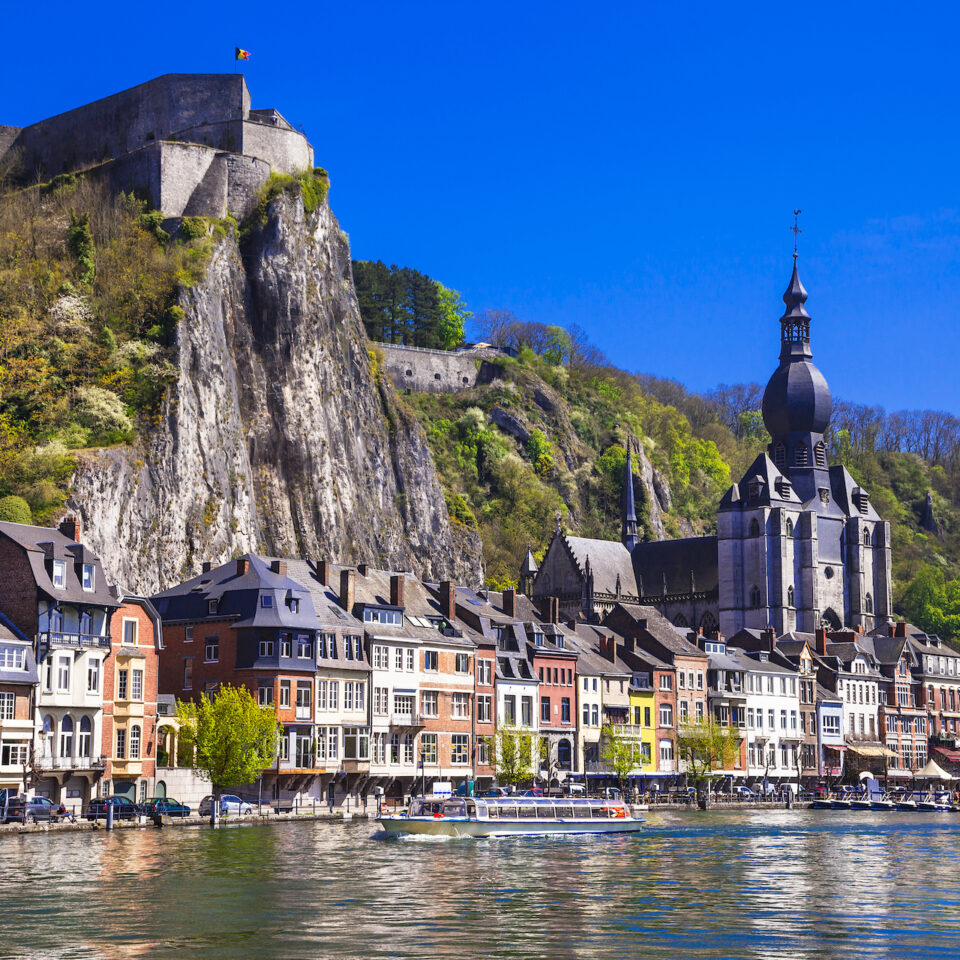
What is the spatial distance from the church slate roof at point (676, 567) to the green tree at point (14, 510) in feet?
242

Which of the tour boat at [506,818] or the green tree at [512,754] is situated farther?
the green tree at [512,754]

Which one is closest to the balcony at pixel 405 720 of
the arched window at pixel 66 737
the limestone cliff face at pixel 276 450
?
the limestone cliff face at pixel 276 450

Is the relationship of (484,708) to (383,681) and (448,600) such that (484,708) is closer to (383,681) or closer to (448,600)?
(448,600)

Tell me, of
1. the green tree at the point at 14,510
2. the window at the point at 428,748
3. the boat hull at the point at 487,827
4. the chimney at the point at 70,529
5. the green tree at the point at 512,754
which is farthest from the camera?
the green tree at the point at 512,754

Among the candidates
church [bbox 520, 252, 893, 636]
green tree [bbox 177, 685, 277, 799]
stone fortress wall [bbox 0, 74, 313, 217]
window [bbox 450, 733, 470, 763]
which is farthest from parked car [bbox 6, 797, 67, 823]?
church [bbox 520, 252, 893, 636]

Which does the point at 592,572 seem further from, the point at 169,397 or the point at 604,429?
the point at 169,397

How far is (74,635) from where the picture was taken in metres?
69.9

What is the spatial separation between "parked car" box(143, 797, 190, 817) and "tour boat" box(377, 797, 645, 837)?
8.31 meters

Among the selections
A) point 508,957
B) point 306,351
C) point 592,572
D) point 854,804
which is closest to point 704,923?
point 508,957

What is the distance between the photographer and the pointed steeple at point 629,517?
157625 mm

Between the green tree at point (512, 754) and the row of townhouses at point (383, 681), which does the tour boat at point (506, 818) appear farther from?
the green tree at point (512, 754)

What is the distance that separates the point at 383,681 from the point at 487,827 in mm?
21186

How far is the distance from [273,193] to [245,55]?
12215 mm

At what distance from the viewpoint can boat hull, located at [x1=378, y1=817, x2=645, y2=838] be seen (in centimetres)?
6500
